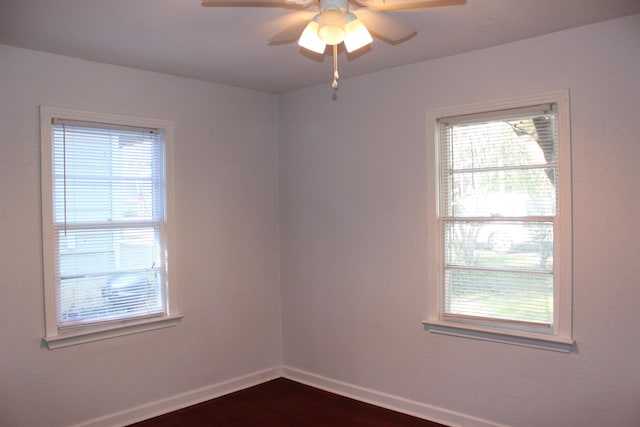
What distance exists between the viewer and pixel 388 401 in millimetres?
3883

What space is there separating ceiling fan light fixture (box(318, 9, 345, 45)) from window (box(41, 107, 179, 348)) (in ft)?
6.60

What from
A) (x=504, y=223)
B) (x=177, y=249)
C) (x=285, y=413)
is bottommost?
(x=285, y=413)

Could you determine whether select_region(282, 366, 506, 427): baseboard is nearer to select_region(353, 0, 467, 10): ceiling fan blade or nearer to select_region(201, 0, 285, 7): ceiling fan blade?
select_region(353, 0, 467, 10): ceiling fan blade

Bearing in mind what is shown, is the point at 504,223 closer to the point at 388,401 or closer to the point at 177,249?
the point at 388,401

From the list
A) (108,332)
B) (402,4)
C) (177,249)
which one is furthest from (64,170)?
(402,4)

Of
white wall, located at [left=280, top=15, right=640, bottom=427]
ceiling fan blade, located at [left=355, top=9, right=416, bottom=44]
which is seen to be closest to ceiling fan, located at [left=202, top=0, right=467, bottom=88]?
ceiling fan blade, located at [left=355, top=9, right=416, bottom=44]

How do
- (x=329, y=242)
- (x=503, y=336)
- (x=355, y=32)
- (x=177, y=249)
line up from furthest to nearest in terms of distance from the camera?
(x=329, y=242)
(x=177, y=249)
(x=503, y=336)
(x=355, y=32)

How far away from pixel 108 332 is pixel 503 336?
2.66 meters

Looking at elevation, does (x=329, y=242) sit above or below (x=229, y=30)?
below

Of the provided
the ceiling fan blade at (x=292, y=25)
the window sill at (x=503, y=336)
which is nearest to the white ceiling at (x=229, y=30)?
the ceiling fan blade at (x=292, y=25)

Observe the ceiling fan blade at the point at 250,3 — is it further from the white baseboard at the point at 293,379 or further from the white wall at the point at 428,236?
the white baseboard at the point at 293,379

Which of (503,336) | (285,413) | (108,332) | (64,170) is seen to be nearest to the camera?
(503,336)

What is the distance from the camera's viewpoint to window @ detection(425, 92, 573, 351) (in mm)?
3109

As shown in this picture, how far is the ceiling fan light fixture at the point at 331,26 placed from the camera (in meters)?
2.18
